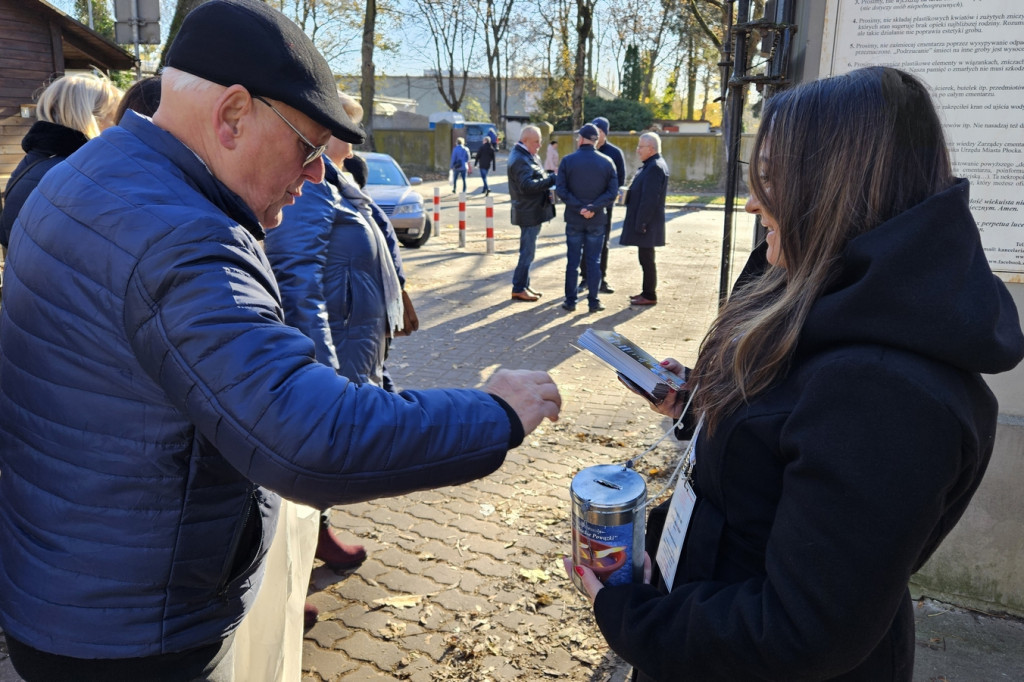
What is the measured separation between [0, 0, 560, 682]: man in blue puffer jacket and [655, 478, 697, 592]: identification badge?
0.36m

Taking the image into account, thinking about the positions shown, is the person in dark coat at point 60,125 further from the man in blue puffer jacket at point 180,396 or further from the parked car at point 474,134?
the parked car at point 474,134

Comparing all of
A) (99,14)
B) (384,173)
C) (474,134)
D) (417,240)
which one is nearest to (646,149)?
(417,240)

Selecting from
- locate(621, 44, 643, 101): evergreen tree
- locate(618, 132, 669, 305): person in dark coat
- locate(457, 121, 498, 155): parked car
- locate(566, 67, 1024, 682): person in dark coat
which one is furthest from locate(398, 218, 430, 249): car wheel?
locate(621, 44, 643, 101): evergreen tree

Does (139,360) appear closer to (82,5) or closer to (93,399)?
(93,399)

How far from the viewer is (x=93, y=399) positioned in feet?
4.75

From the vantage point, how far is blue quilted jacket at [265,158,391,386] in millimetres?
3154

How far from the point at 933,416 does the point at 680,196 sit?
25.3m

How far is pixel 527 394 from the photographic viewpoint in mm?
1603

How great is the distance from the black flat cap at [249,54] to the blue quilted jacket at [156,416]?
17cm

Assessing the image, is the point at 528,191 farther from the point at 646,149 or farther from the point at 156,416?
the point at 156,416

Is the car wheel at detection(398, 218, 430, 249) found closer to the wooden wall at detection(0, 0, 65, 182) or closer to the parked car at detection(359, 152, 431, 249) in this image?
the parked car at detection(359, 152, 431, 249)

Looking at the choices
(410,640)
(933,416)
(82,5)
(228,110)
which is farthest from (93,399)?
(82,5)

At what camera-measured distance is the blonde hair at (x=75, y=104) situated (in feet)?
13.3

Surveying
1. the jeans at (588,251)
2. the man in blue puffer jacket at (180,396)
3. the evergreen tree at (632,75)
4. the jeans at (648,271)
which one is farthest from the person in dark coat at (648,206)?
the evergreen tree at (632,75)
